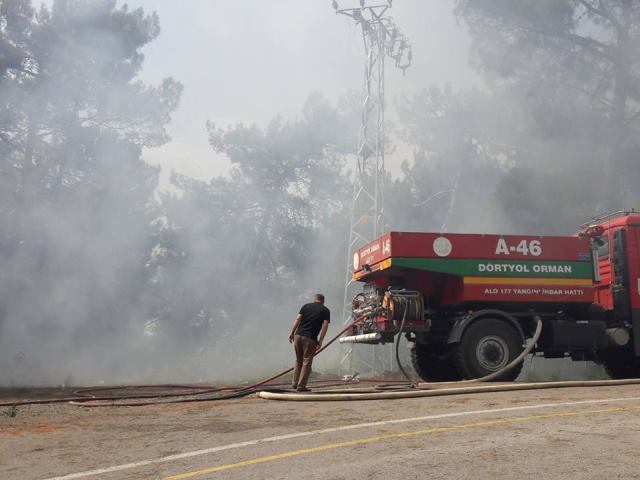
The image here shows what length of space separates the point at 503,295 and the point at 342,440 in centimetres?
623

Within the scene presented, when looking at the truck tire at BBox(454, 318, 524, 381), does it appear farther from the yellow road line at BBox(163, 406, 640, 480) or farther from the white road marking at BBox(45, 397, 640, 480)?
the yellow road line at BBox(163, 406, 640, 480)

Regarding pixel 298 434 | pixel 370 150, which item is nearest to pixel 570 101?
pixel 370 150

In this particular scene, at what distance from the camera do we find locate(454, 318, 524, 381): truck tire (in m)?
10.3

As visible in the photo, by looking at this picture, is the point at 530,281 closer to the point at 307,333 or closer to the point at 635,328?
the point at 635,328

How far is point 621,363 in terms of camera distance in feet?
38.3

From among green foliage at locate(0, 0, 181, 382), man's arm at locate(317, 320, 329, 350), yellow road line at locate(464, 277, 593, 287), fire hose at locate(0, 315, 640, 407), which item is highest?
green foliage at locate(0, 0, 181, 382)

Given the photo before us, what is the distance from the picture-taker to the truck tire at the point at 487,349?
1034 centimetres

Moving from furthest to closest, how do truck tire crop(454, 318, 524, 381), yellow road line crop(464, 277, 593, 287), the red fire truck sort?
yellow road line crop(464, 277, 593, 287) → the red fire truck → truck tire crop(454, 318, 524, 381)

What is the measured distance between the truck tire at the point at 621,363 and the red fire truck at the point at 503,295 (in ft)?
0.06

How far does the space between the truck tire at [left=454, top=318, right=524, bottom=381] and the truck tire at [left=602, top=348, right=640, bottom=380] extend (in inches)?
84.7

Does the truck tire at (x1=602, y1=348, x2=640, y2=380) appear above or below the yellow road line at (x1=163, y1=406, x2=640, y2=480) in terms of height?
above

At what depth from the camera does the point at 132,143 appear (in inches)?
904

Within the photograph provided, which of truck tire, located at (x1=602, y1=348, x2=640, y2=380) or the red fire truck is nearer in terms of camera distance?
the red fire truck

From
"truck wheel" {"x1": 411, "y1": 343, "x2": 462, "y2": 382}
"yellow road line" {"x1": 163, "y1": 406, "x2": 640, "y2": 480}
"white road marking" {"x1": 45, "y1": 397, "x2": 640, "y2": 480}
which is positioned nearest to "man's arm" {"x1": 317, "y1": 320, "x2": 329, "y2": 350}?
"truck wheel" {"x1": 411, "y1": 343, "x2": 462, "y2": 382}
